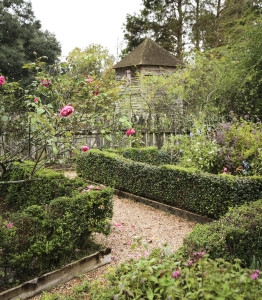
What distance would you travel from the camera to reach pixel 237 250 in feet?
8.87

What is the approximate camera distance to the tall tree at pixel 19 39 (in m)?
20.8

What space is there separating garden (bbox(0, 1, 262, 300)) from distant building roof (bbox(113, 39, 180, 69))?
8.04 meters

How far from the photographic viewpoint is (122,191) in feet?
23.6

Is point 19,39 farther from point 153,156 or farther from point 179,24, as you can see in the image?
point 153,156

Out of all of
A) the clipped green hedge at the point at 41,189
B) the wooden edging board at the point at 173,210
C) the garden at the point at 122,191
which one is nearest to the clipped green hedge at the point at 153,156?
the garden at the point at 122,191

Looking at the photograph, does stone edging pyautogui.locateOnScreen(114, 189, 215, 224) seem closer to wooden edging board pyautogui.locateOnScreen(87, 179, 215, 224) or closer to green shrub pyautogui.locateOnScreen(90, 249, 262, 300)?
wooden edging board pyautogui.locateOnScreen(87, 179, 215, 224)

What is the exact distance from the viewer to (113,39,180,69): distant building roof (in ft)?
57.9

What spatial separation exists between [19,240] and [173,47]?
76.6 ft

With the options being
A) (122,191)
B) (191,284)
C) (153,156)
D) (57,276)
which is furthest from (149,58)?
(191,284)

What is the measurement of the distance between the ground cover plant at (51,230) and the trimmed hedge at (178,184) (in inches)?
87.8

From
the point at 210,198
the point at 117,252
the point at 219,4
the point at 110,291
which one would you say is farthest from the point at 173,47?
the point at 110,291

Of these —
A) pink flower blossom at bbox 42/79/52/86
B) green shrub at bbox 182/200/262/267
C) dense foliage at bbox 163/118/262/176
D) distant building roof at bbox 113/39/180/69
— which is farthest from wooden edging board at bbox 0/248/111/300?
distant building roof at bbox 113/39/180/69

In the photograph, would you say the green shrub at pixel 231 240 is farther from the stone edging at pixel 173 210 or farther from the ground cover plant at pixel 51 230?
the stone edging at pixel 173 210

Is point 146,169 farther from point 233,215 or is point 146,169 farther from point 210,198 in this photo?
point 233,215
